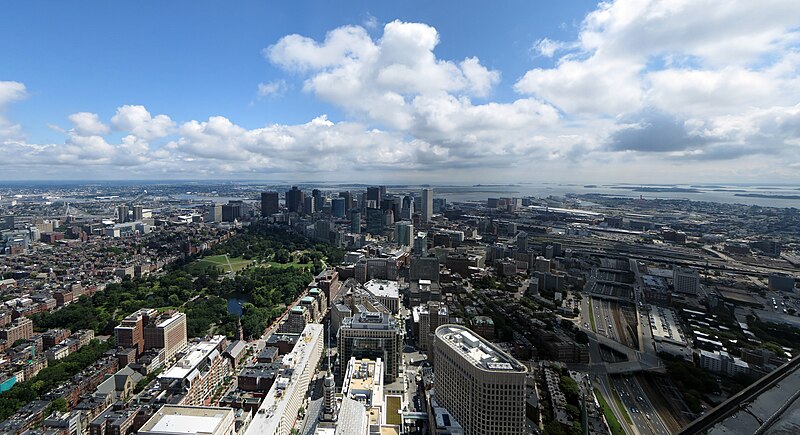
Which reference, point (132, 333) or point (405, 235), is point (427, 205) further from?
point (132, 333)

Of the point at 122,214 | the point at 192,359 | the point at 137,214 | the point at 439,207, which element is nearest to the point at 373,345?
the point at 192,359

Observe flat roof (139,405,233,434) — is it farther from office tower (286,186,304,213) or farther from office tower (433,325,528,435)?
office tower (286,186,304,213)

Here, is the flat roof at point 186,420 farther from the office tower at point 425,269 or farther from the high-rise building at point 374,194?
the high-rise building at point 374,194

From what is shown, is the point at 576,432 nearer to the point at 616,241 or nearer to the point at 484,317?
the point at 484,317

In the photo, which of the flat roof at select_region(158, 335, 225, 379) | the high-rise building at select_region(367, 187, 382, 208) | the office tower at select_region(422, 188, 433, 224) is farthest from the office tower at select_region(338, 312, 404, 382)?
the high-rise building at select_region(367, 187, 382, 208)

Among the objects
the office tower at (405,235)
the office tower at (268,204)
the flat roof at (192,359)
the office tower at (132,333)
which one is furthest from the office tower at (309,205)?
the flat roof at (192,359)
